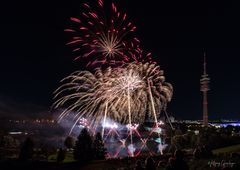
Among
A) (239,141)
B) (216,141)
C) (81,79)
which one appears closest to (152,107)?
(81,79)

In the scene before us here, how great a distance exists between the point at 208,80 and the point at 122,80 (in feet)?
273

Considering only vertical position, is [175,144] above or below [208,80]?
below

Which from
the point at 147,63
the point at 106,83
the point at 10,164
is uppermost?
the point at 147,63

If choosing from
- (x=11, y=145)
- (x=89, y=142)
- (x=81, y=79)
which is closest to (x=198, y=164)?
(x=89, y=142)

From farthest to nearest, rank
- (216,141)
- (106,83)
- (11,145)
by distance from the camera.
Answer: (11,145), (216,141), (106,83)

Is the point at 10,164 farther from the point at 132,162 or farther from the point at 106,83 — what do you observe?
the point at 106,83

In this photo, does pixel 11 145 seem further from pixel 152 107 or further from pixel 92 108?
pixel 152 107

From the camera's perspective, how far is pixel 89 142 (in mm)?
36688

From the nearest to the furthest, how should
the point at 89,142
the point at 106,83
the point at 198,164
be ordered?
the point at 198,164, the point at 89,142, the point at 106,83

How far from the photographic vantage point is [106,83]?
40.9m

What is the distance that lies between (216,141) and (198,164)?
2131 centimetres

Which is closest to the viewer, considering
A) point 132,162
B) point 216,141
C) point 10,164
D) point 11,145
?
point 10,164

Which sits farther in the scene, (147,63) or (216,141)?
(216,141)

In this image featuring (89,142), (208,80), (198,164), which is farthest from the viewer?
(208,80)
